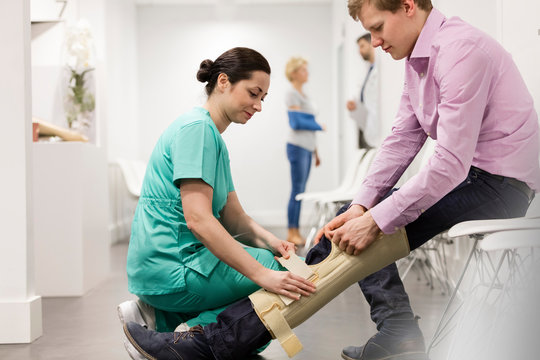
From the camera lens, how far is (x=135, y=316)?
6.21 ft

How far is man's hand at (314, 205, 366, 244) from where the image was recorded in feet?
5.55

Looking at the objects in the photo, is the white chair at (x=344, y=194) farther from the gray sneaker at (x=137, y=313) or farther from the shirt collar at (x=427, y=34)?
the shirt collar at (x=427, y=34)

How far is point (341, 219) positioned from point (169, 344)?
0.56 m

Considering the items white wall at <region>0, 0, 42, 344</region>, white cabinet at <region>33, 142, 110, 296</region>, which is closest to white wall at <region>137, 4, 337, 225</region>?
white cabinet at <region>33, 142, 110, 296</region>

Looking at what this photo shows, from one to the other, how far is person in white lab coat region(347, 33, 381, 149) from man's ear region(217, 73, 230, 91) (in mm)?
3363

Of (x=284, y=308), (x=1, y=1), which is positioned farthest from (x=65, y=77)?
(x=284, y=308)

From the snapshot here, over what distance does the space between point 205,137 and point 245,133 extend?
645cm

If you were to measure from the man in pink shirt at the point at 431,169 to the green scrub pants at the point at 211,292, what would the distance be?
0.11 m

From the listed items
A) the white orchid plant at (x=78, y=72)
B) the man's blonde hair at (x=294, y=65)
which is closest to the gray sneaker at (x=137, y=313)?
the white orchid plant at (x=78, y=72)

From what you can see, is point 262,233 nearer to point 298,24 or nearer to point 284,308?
point 284,308

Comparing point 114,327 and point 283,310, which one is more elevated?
point 283,310

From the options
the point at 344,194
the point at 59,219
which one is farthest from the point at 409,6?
the point at 344,194

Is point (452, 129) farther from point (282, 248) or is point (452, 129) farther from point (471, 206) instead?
point (282, 248)

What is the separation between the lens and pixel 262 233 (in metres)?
1.99
